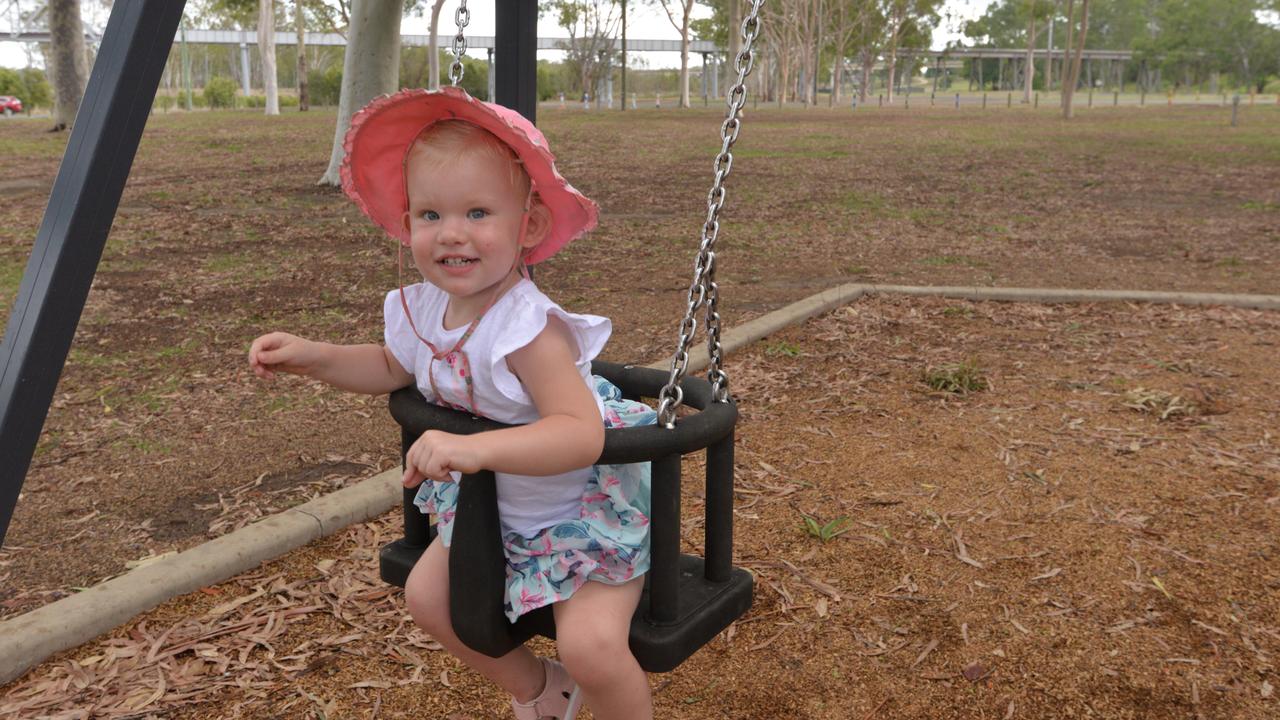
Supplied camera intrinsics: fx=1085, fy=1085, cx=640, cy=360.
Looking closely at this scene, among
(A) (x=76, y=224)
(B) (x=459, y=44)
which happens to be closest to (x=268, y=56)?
(B) (x=459, y=44)

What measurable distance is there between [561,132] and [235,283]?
16.1m

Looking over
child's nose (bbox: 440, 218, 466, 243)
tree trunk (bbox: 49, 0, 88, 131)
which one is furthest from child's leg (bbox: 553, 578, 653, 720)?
tree trunk (bbox: 49, 0, 88, 131)

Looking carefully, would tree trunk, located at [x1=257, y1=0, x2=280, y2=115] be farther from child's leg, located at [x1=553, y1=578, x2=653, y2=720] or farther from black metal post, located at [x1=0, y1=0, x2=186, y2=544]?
child's leg, located at [x1=553, y1=578, x2=653, y2=720]

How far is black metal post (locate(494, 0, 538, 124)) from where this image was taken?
9.16ft

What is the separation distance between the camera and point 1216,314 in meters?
5.87

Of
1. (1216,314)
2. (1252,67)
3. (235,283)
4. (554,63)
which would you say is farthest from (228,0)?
(1252,67)

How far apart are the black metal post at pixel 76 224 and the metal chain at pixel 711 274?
99 centimetres

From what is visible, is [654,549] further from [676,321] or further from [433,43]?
[433,43]

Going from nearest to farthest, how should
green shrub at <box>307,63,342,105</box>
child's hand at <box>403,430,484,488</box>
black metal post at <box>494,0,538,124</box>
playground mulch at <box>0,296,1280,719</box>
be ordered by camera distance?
1. child's hand at <box>403,430,484,488</box>
2. playground mulch at <box>0,296,1280,719</box>
3. black metal post at <box>494,0,538,124</box>
4. green shrub at <box>307,63,342,105</box>

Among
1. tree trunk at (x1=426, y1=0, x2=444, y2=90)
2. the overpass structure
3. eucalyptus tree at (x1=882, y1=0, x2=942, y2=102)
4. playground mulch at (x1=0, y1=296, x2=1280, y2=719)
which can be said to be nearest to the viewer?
playground mulch at (x1=0, y1=296, x2=1280, y2=719)

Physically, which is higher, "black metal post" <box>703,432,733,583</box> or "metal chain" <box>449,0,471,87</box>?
"metal chain" <box>449,0,471,87</box>

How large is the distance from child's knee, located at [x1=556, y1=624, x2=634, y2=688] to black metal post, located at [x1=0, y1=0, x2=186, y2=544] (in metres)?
0.99

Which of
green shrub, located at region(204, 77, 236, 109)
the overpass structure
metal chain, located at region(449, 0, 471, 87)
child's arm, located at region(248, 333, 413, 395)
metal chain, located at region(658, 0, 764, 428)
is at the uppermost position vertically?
the overpass structure

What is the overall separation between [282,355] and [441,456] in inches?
22.0
